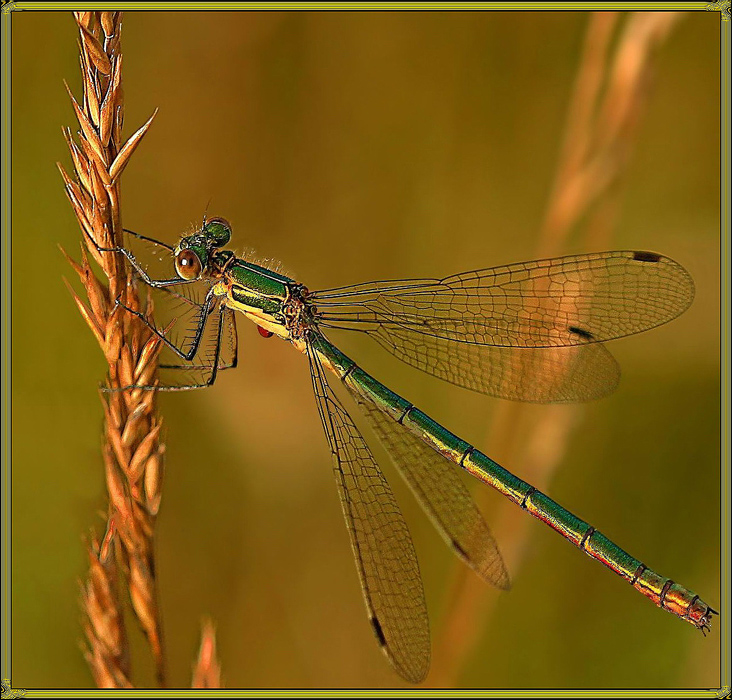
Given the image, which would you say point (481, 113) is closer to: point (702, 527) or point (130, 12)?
point (130, 12)

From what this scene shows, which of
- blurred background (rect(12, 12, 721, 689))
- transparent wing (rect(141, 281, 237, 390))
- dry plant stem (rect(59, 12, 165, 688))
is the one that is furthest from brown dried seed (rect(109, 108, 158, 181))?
blurred background (rect(12, 12, 721, 689))

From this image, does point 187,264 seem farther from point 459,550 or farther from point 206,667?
point 459,550

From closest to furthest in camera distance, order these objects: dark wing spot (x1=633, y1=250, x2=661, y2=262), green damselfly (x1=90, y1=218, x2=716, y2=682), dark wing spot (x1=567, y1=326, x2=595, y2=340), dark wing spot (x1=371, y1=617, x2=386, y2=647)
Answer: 1. dark wing spot (x1=371, y1=617, x2=386, y2=647)
2. green damselfly (x1=90, y1=218, x2=716, y2=682)
3. dark wing spot (x1=633, y1=250, x2=661, y2=262)
4. dark wing spot (x1=567, y1=326, x2=595, y2=340)

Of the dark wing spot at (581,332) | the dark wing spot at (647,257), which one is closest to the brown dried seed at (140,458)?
the dark wing spot at (581,332)

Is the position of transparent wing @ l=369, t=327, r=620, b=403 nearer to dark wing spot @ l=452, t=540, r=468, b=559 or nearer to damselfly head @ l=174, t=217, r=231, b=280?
dark wing spot @ l=452, t=540, r=468, b=559

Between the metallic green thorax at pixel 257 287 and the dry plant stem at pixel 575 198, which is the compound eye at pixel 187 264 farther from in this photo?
the dry plant stem at pixel 575 198

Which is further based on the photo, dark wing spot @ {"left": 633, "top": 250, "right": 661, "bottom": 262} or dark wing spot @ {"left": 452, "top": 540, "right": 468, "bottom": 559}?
dark wing spot @ {"left": 633, "top": 250, "right": 661, "bottom": 262}

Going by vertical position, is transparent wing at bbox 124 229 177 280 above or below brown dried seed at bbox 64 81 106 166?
below
